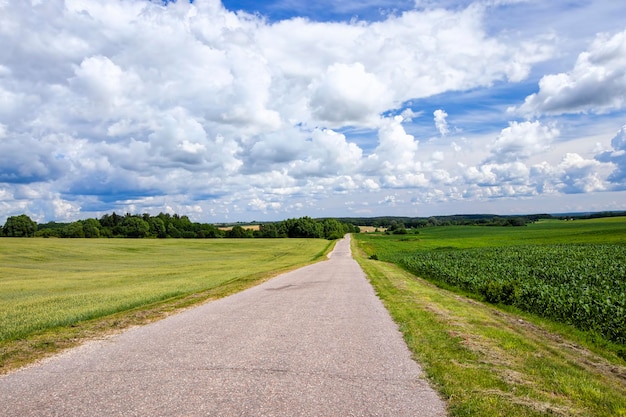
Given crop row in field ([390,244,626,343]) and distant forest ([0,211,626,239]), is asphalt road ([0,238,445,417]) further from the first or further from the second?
distant forest ([0,211,626,239])

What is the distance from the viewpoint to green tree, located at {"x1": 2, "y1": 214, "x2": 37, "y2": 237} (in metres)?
108

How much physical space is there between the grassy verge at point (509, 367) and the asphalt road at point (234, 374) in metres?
0.50

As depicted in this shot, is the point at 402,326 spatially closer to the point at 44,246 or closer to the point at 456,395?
the point at 456,395

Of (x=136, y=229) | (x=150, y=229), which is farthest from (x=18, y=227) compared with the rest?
(x=150, y=229)

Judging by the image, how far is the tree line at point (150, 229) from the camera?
361 ft

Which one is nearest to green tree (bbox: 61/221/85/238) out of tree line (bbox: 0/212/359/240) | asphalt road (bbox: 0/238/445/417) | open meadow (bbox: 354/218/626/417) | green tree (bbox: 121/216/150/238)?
tree line (bbox: 0/212/359/240)

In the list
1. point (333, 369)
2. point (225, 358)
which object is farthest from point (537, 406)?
point (225, 358)

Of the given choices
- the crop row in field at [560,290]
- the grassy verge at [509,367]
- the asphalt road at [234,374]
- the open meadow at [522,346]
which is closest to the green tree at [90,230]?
the crop row in field at [560,290]

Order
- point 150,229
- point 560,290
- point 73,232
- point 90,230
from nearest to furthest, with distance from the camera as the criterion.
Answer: point 560,290
point 73,232
point 90,230
point 150,229

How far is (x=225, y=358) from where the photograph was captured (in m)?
7.83

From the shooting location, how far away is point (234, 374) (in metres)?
6.87

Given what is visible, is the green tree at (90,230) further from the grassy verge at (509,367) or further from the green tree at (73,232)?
the grassy verge at (509,367)

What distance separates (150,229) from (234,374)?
129 metres

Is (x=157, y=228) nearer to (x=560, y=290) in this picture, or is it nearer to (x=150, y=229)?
(x=150, y=229)
